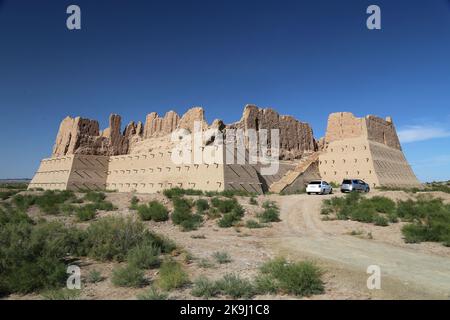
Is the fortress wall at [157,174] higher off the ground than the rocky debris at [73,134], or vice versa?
the rocky debris at [73,134]

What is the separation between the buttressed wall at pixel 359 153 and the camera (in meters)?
39.7

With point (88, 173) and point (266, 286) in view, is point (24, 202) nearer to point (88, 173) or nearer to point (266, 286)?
point (266, 286)

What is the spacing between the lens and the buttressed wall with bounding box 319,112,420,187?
39.7 meters

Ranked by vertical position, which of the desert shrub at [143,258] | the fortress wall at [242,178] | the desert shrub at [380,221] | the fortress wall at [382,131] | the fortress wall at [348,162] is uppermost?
the fortress wall at [382,131]

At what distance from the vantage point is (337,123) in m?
43.8

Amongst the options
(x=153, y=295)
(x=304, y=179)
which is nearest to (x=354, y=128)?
(x=304, y=179)

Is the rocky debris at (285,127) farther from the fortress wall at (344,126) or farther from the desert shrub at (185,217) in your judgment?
the desert shrub at (185,217)

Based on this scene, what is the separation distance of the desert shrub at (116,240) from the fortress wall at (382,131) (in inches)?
1460

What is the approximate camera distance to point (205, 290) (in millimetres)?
6488

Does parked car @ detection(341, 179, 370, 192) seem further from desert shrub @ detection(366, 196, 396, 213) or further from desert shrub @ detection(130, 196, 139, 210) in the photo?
desert shrub @ detection(130, 196, 139, 210)

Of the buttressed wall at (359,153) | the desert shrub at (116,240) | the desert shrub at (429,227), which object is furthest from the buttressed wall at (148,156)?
the desert shrub at (116,240)

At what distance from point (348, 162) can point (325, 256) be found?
3441 cm
